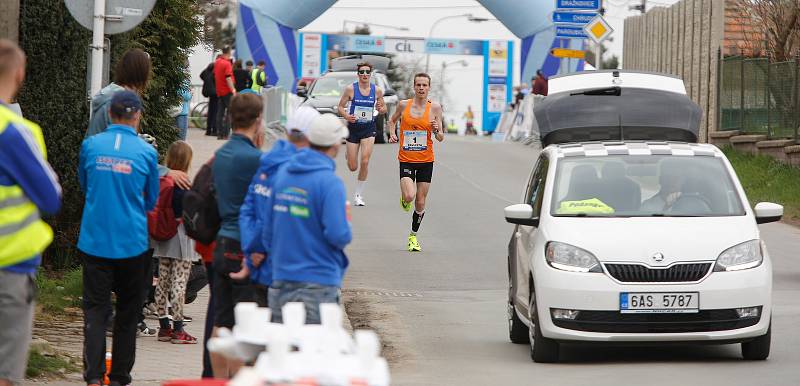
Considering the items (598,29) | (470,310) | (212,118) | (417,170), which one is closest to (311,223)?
(470,310)

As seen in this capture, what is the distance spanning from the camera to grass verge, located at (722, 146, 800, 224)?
24.9m

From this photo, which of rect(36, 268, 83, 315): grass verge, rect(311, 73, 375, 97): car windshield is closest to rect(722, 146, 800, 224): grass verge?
rect(311, 73, 375, 97): car windshield

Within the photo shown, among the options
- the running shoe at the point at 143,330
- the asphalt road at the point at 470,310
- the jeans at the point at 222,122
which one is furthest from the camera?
the jeans at the point at 222,122

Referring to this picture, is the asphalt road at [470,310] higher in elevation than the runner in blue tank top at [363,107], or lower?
lower

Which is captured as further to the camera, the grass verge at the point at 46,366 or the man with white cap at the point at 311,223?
the grass verge at the point at 46,366

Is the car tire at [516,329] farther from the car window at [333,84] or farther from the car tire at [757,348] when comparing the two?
the car window at [333,84]

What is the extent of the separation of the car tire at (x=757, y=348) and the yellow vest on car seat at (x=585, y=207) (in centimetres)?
138

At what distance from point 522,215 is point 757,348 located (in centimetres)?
193

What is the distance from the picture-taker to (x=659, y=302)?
10398mm

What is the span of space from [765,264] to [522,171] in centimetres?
2077

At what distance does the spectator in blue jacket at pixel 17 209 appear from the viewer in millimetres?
6555

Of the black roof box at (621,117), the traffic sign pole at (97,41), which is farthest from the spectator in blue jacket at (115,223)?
the black roof box at (621,117)

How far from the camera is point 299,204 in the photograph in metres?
7.26

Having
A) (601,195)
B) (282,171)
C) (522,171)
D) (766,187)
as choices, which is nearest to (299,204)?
(282,171)
